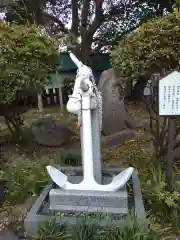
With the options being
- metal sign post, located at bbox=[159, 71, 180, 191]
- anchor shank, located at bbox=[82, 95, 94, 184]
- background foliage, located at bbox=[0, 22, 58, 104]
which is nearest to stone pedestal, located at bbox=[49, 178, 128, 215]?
anchor shank, located at bbox=[82, 95, 94, 184]

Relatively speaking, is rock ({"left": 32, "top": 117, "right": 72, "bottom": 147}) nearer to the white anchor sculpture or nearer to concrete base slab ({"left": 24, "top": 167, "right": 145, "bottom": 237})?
concrete base slab ({"left": 24, "top": 167, "right": 145, "bottom": 237})

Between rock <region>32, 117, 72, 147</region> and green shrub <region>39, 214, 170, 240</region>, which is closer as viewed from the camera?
green shrub <region>39, 214, 170, 240</region>

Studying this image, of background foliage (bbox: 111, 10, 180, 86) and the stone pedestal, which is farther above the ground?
background foliage (bbox: 111, 10, 180, 86)

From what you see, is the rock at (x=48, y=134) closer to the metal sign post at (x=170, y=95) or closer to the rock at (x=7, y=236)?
the rock at (x=7, y=236)

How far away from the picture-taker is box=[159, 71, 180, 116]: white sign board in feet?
12.4

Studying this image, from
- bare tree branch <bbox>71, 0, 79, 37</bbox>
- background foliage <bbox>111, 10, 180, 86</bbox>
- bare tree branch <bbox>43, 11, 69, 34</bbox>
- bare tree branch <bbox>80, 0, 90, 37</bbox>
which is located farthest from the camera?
bare tree branch <bbox>43, 11, 69, 34</bbox>

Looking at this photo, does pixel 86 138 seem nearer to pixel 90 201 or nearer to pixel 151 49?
pixel 90 201

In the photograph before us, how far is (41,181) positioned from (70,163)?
1150mm

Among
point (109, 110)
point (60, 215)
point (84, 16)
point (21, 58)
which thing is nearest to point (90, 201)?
point (60, 215)

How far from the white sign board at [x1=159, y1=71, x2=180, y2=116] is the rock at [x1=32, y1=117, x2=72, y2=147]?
3.71 m

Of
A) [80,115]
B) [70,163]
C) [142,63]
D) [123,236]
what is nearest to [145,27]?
[142,63]

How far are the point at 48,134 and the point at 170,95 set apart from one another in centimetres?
388

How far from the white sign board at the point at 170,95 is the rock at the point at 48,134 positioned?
371 centimetres

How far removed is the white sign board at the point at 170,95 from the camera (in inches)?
149
